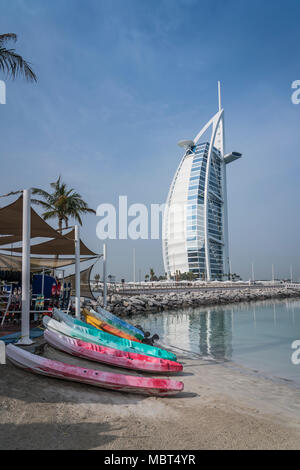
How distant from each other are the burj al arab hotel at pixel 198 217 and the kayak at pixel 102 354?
8580 cm

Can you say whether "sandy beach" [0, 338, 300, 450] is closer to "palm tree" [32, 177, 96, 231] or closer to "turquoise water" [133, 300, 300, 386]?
"turquoise water" [133, 300, 300, 386]

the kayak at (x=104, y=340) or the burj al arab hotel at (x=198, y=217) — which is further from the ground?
the burj al arab hotel at (x=198, y=217)

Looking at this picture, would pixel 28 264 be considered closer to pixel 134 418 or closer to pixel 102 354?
pixel 102 354

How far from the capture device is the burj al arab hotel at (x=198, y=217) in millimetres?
93000

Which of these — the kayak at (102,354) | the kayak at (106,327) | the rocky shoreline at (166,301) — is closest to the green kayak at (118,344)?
the kayak at (102,354)

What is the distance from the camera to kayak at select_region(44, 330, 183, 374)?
7168 millimetres

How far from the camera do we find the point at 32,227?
389 inches

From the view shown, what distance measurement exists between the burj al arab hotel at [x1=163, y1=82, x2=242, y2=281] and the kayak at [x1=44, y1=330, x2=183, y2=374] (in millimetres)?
85801

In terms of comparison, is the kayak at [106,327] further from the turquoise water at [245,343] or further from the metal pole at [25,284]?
the metal pole at [25,284]

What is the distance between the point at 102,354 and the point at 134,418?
2.73 metres

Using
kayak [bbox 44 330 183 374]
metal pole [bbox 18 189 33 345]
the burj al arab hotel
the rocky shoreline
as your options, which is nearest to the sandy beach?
kayak [bbox 44 330 183 374]

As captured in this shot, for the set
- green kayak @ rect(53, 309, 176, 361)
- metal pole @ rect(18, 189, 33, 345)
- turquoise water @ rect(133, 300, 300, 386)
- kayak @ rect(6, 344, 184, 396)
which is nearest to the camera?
kayak @ rect(6, 344, 184, 396)

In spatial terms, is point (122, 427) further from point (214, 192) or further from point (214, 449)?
point (214, 192)

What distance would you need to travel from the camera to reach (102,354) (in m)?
7.19
